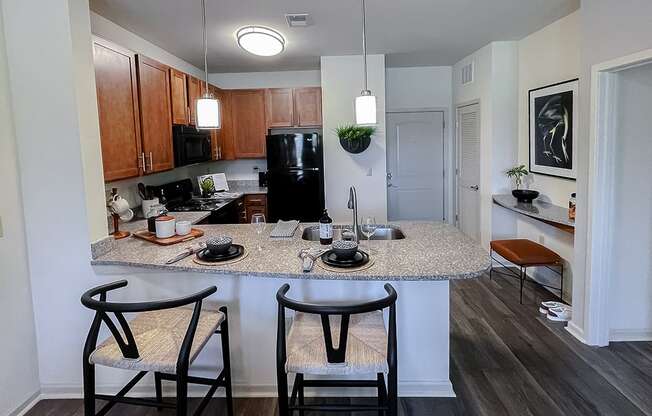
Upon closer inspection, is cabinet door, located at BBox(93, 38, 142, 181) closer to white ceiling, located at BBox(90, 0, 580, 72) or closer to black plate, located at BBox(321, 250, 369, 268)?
white ceiling, located at BBox(90, 0, 580, 72)

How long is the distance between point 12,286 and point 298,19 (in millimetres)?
2744

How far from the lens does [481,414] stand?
2430mm

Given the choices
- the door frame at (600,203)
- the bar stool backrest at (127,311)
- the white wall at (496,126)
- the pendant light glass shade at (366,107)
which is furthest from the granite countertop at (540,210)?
the bar stool backrest at (127,311)

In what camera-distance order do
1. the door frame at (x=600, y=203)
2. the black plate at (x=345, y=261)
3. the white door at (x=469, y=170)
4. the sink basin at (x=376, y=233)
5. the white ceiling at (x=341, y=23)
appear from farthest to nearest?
1. the white door at (x=469, y=170)
2. the white ceiling at (x=341, y=23)
3. the sink basin at (x=376, y=233)
4. the door frame at (x=600, y=203)
5. the black plate at (x=345, y=261)

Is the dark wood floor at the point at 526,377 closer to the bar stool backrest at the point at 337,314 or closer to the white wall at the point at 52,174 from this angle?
the white wall at the point at 52,174

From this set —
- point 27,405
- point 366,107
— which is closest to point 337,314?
point 366,107

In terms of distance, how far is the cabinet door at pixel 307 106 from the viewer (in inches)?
232

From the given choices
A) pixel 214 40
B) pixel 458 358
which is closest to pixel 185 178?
pixel 214 40

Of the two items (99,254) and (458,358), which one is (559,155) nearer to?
(458,358)

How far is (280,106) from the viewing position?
5.93 m

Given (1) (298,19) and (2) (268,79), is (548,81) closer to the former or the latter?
(1) (298,19)

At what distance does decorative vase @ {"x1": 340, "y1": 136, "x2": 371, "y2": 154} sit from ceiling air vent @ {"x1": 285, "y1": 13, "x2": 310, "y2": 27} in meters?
1.68

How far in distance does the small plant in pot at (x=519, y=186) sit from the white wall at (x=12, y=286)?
4162 millimetres

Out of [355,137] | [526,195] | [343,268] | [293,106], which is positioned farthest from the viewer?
[293,106]
